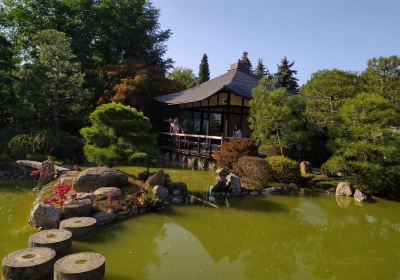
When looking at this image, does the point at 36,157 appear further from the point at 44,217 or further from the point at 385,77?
the point at 385,77

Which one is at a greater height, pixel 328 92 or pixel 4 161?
pixel 328 92

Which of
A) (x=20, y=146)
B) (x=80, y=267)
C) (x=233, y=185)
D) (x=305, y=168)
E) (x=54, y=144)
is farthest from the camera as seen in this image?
(x=54, y=144)

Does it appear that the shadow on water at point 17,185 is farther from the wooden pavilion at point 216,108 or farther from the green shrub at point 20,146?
the wooden pavilion at point 216,108

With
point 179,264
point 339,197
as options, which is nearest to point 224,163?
point 339,197

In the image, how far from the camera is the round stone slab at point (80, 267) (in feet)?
14.8

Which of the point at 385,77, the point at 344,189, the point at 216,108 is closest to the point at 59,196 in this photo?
the point at 344,189

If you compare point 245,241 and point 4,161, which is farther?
point 4,161

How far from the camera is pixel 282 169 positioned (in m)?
11.6

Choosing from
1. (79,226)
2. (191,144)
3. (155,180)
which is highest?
(191,144)

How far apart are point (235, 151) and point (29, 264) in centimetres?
882

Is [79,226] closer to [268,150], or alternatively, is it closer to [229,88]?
[268,150]

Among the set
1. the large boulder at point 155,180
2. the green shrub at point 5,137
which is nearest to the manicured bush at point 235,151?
the large boulder at point 155,180

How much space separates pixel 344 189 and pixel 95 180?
25.2ft

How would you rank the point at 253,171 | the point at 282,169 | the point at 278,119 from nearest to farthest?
1. the point at 253,171
2. the point at 282,169
3. the point at 278,119
